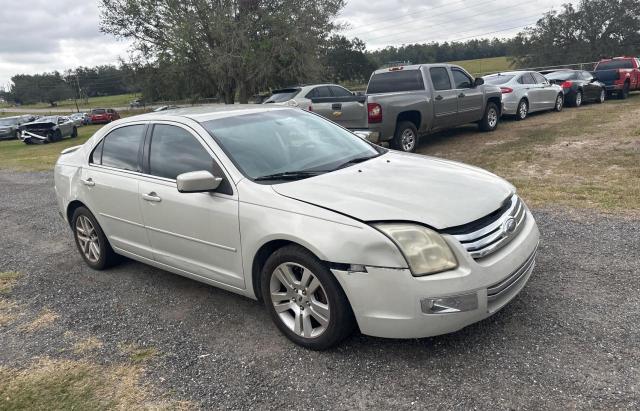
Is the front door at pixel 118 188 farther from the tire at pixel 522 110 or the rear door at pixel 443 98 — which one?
the tire at pixel 522 110

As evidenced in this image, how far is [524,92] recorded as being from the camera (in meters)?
14.6

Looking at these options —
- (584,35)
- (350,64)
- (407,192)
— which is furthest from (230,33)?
(350,64)

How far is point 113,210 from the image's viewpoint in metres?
4.63

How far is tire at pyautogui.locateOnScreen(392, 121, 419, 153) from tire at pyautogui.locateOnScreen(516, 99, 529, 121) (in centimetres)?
544

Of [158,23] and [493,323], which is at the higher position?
[158,23]

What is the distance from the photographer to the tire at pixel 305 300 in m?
3.07

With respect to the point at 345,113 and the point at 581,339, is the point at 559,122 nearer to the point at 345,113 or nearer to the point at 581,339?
the point at 345,113

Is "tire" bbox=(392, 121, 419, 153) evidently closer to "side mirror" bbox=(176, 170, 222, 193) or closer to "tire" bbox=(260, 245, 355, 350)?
"side mirror" bbox=(176, 170, 222, 193)

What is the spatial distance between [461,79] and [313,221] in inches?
380

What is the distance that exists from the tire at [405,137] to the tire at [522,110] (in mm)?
5435

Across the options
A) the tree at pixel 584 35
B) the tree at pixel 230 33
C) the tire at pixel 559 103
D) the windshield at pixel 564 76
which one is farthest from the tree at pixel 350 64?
the tire at pixel 559 103

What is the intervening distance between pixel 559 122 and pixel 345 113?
22.7ft

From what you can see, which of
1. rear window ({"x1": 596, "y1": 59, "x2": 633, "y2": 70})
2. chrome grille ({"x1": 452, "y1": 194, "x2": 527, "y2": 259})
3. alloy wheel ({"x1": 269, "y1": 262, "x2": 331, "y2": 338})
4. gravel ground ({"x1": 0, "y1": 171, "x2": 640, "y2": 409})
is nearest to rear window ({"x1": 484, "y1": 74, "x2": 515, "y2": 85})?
rear window ({"x1": 596, "y1": 59, "x2": 633, "y2": 70})

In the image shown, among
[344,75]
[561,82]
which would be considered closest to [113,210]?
[561,82]
